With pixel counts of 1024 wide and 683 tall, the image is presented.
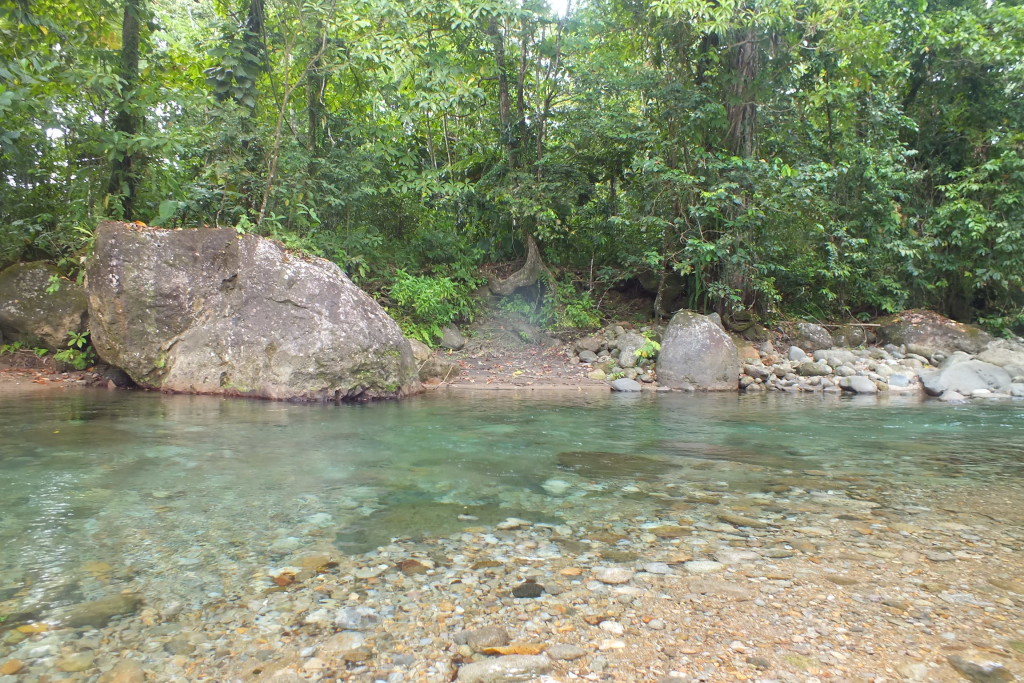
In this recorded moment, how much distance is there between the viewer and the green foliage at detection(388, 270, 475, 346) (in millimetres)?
9641

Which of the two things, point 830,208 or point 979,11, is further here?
point 979,11

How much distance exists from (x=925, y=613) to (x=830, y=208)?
9.93m

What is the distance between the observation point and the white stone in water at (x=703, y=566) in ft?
7.18

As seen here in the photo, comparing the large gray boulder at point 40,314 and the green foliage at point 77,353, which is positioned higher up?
the large gray boulder at point 40,314

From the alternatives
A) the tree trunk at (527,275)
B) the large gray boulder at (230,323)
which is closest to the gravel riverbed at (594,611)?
the large gray boulder at (230,323)

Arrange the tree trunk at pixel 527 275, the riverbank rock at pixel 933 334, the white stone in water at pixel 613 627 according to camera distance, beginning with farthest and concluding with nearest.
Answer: the tree trunk at pixel 527 275
the riverbank rock at pixel 933 334
the white stone in water at pixel 613 627

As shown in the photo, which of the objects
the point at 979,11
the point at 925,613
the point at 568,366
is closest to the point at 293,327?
the point at 568,366

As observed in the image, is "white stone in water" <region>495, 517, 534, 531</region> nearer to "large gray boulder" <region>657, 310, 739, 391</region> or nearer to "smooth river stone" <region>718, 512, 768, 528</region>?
"smooth river stone" <region>718, 512, 768, 528</region>

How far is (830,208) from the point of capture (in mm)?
10336

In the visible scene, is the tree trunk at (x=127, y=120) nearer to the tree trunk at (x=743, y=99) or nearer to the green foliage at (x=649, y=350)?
the green foliage at (x=649, y=350)

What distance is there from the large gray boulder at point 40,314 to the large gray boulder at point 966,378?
11.6m

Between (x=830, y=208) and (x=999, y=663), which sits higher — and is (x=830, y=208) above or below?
above

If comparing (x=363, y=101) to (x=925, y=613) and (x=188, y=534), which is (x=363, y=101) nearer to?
(x=188, y=534)

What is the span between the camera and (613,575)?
2141mm
